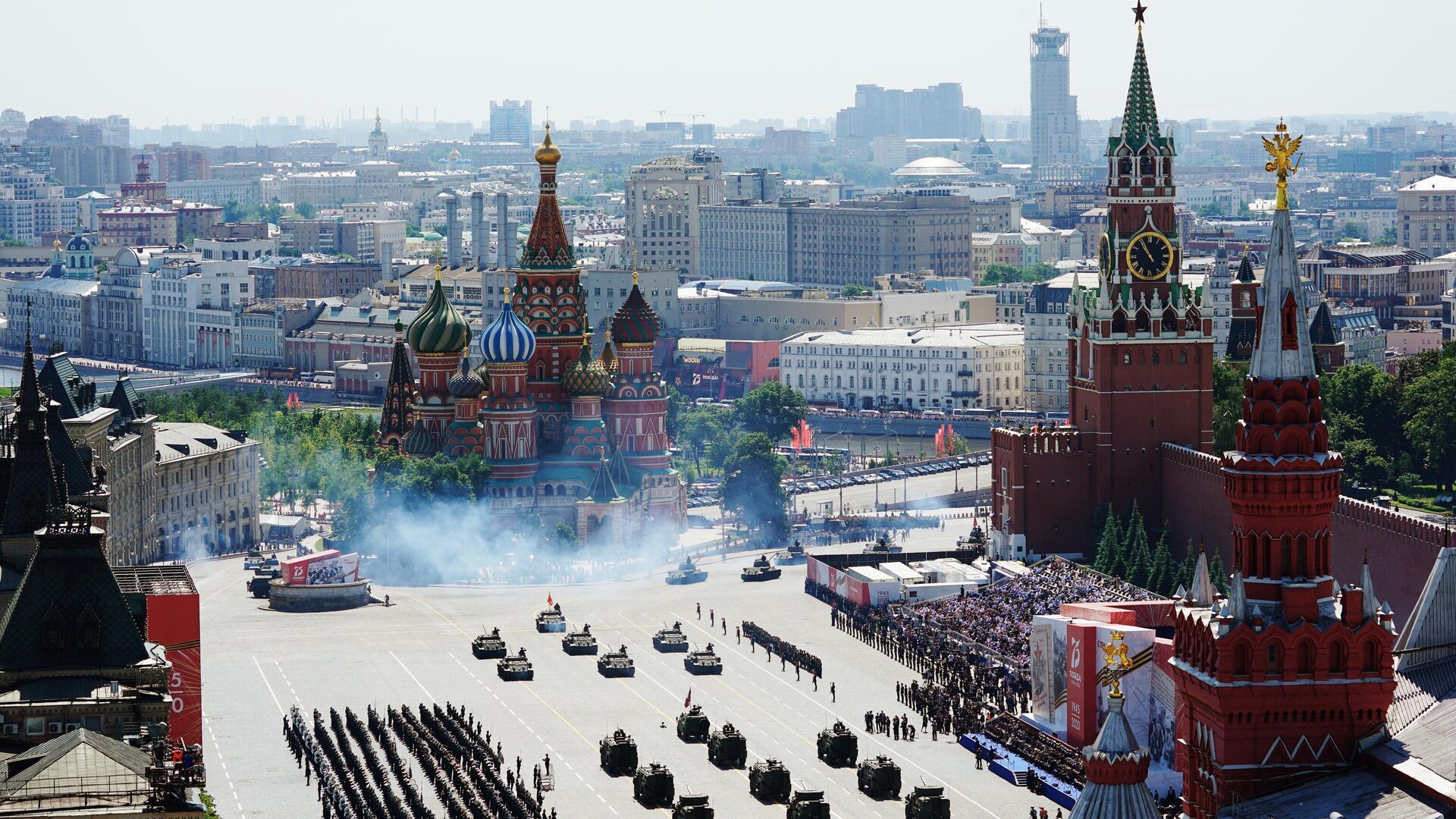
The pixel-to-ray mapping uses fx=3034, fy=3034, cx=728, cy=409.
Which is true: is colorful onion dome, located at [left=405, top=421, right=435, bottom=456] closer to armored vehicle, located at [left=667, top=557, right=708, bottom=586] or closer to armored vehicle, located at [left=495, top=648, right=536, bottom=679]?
armored vehicle, located at [left=667, top=557, right=708, bottom=586]

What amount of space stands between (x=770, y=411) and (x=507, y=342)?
146ft

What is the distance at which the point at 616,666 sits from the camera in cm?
10562

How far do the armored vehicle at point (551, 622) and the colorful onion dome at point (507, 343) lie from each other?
79.9 ft

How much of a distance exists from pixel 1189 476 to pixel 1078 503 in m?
6.48

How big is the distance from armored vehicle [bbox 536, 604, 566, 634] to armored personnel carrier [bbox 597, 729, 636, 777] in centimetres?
2711

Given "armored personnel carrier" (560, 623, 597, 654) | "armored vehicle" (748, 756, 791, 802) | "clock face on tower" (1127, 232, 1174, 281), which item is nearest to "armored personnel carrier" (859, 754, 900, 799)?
"armored vehicle" (748, 756, 791, 802)

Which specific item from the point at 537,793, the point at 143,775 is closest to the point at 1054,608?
the point at 537,793

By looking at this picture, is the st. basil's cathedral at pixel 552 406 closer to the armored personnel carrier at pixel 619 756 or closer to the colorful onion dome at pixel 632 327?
the colorful onion dome at pixel 632 327

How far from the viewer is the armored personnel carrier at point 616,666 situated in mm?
105562

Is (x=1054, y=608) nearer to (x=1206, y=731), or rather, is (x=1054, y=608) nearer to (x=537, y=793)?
(x=537, y=793)

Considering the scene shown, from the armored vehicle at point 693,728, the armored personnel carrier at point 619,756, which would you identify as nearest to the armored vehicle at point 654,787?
the armored personnel carrier at point 619,756

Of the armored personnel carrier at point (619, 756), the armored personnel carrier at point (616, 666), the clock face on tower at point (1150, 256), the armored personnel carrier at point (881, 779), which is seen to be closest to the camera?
the armored personnel carrier at point (881, 779)

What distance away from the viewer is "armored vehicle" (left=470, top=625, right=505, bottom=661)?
361 feet

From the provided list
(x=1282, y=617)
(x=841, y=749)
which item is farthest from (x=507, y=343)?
(x=1282, y=617)
